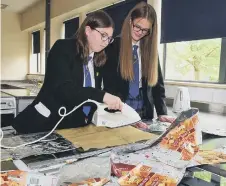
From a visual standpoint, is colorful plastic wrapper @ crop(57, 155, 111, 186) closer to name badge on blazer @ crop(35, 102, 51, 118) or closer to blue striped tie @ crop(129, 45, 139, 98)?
name badge on blazer @ crop(35, 102, 51, 118)

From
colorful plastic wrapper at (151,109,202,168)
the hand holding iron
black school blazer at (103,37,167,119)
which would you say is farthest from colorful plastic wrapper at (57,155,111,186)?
black school blazer at (103,37,167,119)

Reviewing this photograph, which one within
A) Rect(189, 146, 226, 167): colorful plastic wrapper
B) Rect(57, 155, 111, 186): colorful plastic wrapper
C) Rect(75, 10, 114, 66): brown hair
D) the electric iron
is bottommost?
Rect(189, 146, 226, 167): colorful plastic wrapper

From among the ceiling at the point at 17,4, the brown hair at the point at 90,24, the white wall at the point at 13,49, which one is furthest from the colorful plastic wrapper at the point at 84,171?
the white wall at the point at 13,49

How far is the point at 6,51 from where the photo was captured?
21.0ft

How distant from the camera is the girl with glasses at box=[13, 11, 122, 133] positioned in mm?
1165

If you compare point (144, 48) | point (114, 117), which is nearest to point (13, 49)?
point (144, 48)

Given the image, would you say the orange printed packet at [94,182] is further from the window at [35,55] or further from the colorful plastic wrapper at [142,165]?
the window at [35,55]

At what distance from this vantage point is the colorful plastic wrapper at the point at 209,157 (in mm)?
859

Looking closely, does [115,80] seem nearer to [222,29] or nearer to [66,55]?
[66,55]

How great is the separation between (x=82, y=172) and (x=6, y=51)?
A: 6.36 m

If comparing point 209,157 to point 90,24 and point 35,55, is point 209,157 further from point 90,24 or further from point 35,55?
point 35,55

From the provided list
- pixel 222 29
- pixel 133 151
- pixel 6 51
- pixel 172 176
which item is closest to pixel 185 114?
pixel 133 151

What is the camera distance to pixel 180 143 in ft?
3.07

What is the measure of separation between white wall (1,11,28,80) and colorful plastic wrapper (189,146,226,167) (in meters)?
6.07
